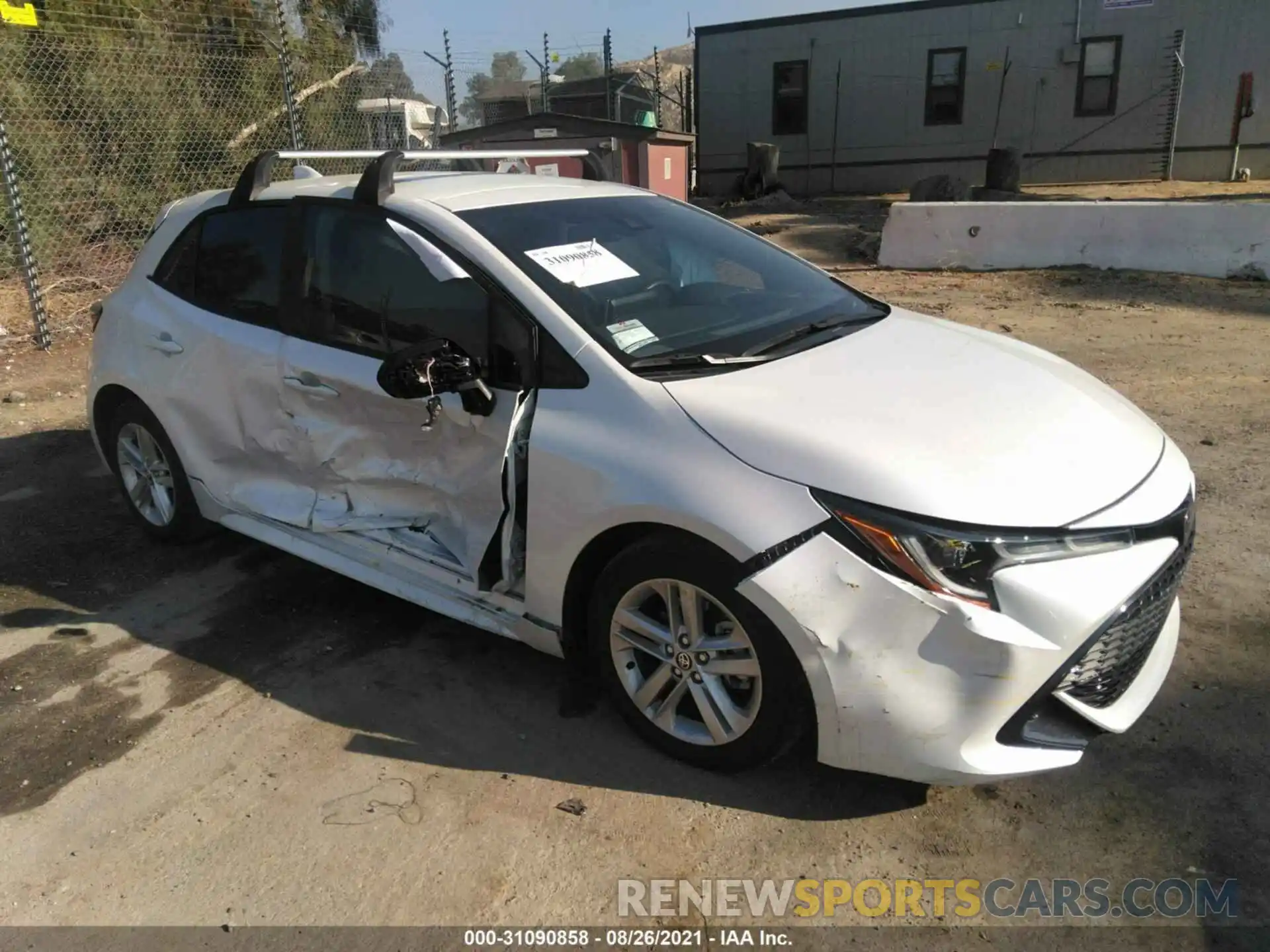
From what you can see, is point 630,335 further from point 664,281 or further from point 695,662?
point 695,662

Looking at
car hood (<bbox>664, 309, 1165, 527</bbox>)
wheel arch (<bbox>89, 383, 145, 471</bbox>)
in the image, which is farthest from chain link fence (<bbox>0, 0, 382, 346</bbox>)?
car hood (<bbox>664, 309, 1165, 527</bbox>)

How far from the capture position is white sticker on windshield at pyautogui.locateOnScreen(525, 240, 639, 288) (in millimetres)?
3199

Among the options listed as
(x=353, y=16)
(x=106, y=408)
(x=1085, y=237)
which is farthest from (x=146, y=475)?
(x=353, y=16)

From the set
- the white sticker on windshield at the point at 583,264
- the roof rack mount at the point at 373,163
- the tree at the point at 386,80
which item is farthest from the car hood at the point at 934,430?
the tree at the point at 386,80

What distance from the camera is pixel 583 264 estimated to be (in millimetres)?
3291

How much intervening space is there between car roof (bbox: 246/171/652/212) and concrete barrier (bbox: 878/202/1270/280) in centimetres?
771

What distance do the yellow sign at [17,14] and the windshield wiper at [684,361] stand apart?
8.24 metres

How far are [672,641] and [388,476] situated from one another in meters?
1.33

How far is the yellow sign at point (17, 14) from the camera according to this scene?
8.12 metres

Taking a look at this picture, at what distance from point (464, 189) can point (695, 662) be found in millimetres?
1985

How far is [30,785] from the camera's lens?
301 centimetres

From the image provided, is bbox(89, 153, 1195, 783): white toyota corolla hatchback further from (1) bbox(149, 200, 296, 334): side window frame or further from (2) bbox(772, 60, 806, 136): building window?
(2) bbox(772, 60, 806, 136): building window

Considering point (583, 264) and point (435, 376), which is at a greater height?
point (583, 264)

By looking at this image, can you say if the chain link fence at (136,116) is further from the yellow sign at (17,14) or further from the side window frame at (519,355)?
the side window frame at (519,355)
